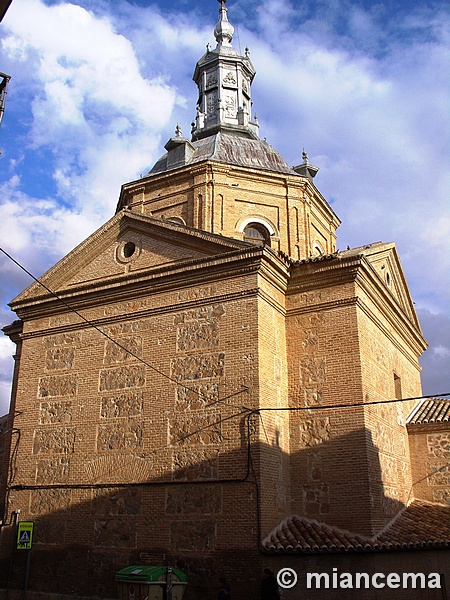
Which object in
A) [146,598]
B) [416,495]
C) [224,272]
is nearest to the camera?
[146,598]

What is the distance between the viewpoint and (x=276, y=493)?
34.7 feet

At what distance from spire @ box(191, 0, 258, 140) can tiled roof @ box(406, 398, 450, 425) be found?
9.65 metres

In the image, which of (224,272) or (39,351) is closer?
(224,272)

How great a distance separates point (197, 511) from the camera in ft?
34.4

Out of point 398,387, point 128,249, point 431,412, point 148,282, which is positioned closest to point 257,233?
point 128,249

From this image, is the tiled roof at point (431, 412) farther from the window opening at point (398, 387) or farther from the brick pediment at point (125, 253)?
the brick pediment at point (125, 253)

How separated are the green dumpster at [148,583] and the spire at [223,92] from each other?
13.5 m

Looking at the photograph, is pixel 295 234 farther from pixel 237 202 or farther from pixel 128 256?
pixel 128 256

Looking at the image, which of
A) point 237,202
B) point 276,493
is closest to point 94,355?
point 276,493

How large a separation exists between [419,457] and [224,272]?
6.42 metres

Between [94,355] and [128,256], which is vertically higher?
[128,256]

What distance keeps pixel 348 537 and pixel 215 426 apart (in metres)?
2.90

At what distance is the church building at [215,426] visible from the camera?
10.2m

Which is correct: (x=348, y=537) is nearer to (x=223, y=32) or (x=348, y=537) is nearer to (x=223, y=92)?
(x=223, y=92)
